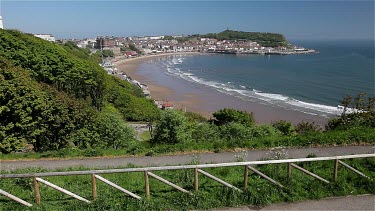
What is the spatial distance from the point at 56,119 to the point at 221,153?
9.46m

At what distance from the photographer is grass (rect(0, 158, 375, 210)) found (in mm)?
8781

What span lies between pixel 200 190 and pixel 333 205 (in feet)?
11.0

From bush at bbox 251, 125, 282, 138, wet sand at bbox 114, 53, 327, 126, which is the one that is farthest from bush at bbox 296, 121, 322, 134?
wet sand at bbox 114, 53, 327, 126

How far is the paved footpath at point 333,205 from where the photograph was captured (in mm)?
8820

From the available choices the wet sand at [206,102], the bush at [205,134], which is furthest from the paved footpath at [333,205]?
the wet sand at [206,102]

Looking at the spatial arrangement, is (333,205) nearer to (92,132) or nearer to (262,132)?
(262,132)

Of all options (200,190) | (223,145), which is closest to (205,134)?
(223,145)

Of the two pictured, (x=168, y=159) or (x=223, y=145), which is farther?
(x=223, y=145)

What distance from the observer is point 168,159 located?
12836 millimetres

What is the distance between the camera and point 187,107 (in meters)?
55.2

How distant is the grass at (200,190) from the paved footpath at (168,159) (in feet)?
5.54

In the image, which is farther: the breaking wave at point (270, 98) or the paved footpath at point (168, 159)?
the breaking wave at point (270, 98)

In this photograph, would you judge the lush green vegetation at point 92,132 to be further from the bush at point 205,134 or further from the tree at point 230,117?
the tree at point 230,117

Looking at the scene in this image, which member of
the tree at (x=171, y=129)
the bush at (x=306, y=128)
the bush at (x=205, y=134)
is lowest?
the bush at (x=306, y=128)
